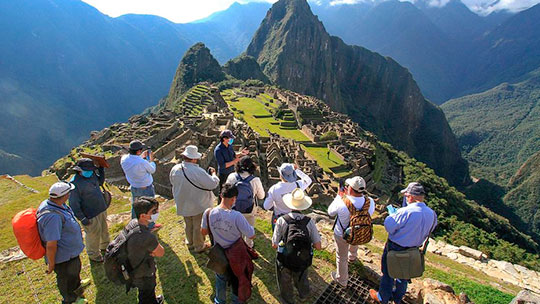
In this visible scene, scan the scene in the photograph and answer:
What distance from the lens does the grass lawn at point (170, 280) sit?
4777mm

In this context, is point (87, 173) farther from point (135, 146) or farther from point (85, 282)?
point (85, 282)

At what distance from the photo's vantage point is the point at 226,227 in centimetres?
389

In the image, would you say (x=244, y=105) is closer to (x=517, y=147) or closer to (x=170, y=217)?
(x=170, y=217)

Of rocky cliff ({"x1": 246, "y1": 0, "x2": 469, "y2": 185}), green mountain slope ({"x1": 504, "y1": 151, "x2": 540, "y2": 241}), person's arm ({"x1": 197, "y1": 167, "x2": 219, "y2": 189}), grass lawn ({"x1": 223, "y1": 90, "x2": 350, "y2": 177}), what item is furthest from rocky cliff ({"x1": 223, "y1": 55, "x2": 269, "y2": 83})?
person's arm ({"x1": 197, "y1": 167, "x2": 219, "y2": 189})

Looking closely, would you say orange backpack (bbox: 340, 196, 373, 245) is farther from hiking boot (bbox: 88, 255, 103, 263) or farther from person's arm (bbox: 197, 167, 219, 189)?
hiking boot (bbox: 88, 255, 103, 263)

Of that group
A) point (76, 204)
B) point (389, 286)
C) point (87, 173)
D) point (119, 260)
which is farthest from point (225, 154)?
point (389, 286)

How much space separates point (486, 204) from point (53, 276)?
73292 millimetres

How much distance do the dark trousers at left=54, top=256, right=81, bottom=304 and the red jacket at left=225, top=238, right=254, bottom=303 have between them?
2.31 metres

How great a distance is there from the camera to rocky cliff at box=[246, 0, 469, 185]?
136m

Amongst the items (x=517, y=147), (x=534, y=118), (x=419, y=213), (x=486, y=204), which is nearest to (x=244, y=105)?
(x=486, y=204)

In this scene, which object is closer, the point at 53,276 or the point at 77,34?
the point at 53,276

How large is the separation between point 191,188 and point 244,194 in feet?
3.16

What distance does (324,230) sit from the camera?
7.40 metres

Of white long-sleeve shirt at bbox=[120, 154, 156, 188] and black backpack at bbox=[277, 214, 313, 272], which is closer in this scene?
black backpack at bbox=[277, 214, 313, 272]
